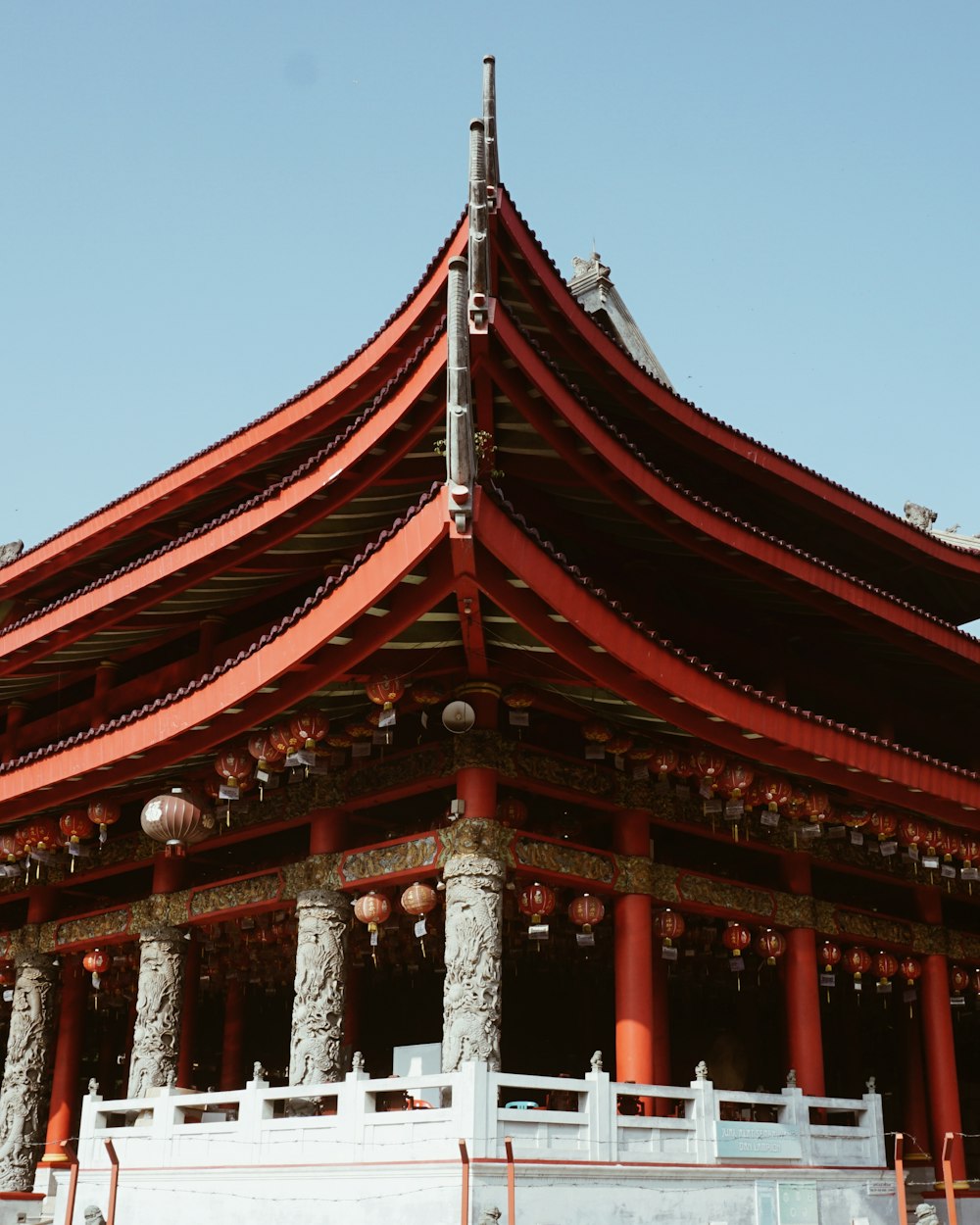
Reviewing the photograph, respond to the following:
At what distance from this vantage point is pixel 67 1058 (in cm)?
1487

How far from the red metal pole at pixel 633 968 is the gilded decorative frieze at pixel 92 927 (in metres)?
5.27

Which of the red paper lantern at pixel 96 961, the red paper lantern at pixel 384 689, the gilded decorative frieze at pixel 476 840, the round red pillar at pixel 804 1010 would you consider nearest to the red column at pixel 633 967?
the gilded decorative frieze at pixel 476 840

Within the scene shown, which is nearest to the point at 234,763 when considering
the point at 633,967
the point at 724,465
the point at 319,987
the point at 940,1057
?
the point at 319,987

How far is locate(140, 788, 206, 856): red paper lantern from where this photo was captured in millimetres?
11625

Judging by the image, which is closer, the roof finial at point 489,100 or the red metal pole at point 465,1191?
the red metal pole at point 465,1191

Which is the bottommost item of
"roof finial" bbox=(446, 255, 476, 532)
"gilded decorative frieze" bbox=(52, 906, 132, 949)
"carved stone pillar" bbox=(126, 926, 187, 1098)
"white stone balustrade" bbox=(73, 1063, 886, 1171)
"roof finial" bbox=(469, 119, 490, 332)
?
"white stone balustrade" bbox=(73, 1063, 886, 1171)

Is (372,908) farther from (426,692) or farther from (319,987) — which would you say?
(426,692)

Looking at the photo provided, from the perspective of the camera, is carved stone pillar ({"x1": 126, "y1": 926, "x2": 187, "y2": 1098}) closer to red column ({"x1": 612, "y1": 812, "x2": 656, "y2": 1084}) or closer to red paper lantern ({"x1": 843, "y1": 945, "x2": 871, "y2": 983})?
red column ({"x1": 612, "y1": 812, "x2": 656, "y2": 1084})

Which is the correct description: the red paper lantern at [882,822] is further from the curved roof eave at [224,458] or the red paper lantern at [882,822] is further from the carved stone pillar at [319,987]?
the curved roof eave at [224,458]

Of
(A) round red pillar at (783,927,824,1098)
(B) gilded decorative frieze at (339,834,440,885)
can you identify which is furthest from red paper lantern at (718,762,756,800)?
(B) gilded decorative frieze at (339,834,440,885)

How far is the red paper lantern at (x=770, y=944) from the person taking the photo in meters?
13.1

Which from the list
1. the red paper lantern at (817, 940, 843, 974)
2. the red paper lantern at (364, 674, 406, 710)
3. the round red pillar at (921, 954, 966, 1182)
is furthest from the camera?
the round red pillar at (921, 954, 966, 1182)

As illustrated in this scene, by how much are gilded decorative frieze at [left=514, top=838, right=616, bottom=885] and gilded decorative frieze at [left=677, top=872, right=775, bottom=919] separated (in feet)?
2.96

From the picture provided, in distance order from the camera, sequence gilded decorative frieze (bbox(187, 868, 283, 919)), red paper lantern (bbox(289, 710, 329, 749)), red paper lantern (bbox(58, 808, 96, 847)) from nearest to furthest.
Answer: red paper lantern (bbox(289, 710, 329, 749))
gilded decorative frieze (bbox(187, 868, 283, 919))
red paper lantern (bbox(58, 808, 96, 847))
